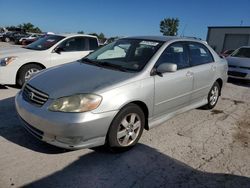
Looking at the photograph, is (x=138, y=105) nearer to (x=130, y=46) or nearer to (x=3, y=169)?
(x=130, y=46)

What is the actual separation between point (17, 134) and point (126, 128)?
5.43 ft

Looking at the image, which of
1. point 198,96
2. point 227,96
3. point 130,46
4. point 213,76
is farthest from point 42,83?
point 227,96

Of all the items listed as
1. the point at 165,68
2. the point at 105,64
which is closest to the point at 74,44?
the point at 105,64

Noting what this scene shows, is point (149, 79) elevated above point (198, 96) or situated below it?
above

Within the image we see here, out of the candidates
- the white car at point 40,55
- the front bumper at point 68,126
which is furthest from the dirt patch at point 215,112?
the white car at point 40,55

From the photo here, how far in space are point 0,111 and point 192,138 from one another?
3450 mm

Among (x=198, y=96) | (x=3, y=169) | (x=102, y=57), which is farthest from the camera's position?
(x=198, y=96)

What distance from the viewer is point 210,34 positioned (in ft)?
117

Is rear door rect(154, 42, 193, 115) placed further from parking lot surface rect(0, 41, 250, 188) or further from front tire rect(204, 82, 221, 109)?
front tire rect(204, 82, 221, 109)

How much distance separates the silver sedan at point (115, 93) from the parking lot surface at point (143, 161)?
0.90 feet

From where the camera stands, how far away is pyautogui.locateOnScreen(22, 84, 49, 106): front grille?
11.0 ft

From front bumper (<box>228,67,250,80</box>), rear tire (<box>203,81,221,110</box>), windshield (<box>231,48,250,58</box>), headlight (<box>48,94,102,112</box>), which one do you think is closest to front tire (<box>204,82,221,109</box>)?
rear tire (<box>203,81,221,110</box>)

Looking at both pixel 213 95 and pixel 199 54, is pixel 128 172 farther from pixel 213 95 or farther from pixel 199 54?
pixel 213 95

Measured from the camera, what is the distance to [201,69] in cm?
512
